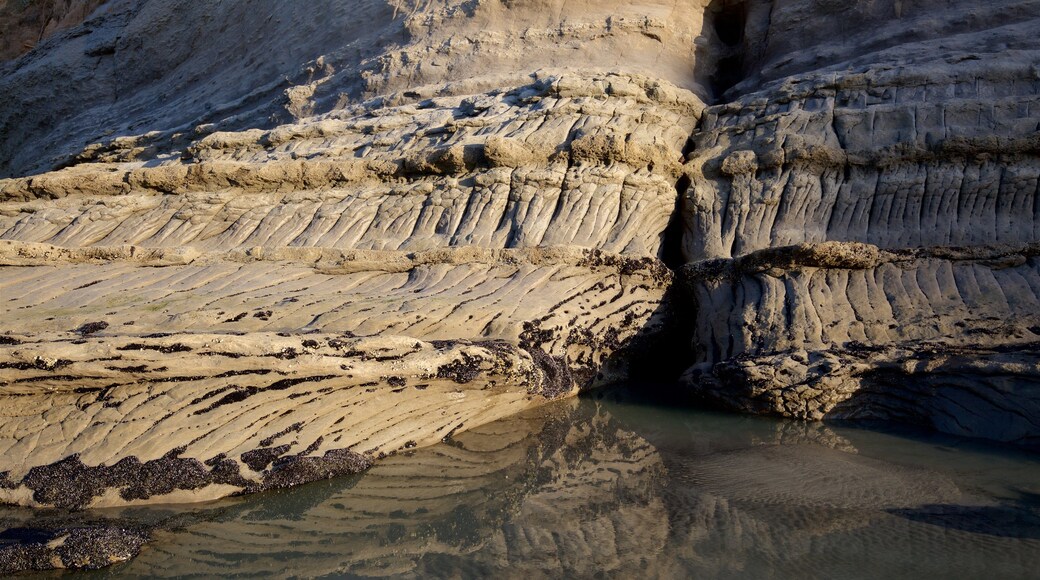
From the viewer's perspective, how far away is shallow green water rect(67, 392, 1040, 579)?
308cm

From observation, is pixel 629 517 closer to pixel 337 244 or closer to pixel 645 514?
pixel 645 514

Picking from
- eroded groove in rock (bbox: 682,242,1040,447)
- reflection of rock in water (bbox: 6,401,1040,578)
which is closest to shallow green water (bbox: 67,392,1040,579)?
reflection of rock in water (bbox: 6,401,1040,578)

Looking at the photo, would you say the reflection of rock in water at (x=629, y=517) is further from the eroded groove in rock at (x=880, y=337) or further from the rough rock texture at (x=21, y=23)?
the rough rock texture at (x=21, y=23)

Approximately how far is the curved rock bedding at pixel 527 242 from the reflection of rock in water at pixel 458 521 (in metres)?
0.32

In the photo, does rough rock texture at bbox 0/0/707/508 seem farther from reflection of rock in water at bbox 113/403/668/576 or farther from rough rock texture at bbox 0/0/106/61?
rough rock texture at bbox 0/0/106/61

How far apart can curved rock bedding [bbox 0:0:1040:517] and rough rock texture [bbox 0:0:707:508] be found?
0.02 metres

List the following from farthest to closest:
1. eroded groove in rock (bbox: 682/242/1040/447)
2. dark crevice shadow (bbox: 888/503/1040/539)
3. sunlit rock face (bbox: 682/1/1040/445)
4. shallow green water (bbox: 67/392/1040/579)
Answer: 1. sunlit rock face (bbox: 682/1/1040/445)
2. eroded groove in rock (bbox: 682/242/1040/447)
3. dark crevice shadow (bbox: 888/503/1040/539)
4. shallow green water (bbox: 67/392/1040/579)

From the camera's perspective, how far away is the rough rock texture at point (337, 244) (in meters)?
3.94

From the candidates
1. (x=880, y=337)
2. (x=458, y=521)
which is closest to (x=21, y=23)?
(x=458, y=521)

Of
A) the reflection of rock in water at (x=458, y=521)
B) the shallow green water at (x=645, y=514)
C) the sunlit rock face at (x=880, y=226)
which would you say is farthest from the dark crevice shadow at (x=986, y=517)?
the sunlit rock face at (x=880, y=226)

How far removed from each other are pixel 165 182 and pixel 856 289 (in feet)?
18.8

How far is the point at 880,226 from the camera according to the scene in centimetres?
636

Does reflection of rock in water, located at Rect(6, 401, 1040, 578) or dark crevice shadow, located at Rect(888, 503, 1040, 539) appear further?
dark crevice shadow, located at Rect(888, 503, 1040, 539)

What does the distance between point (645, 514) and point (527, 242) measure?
314 cm
